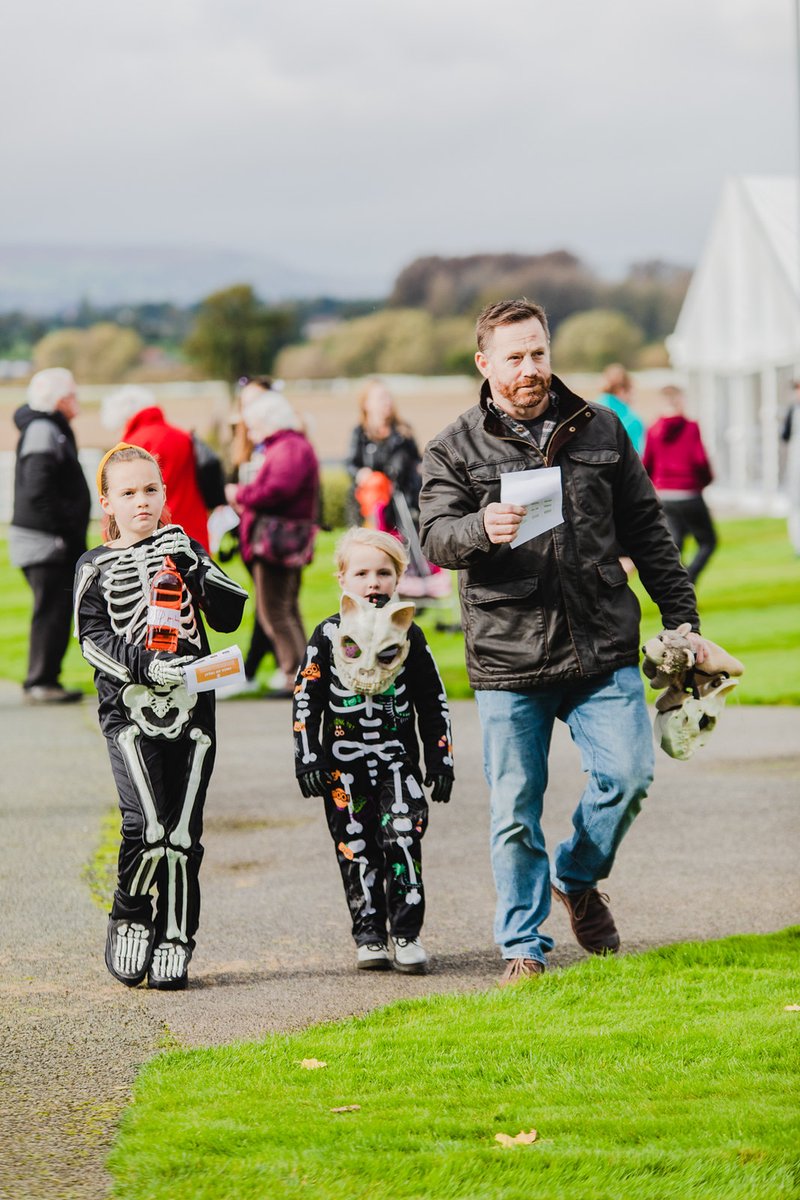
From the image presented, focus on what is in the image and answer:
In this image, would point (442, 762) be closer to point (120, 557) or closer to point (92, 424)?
point (120, 557)

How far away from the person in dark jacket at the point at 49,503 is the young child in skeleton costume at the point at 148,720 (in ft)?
18.3

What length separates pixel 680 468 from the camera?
48.4 ft

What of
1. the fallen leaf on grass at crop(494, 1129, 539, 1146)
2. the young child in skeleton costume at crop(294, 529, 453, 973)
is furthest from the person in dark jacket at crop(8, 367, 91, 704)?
the fallen leaf on grass at crop(494, 1129, 539, 1146)

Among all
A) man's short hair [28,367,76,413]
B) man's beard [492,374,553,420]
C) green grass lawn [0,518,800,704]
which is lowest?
green grass lawn [0,518,800,704]

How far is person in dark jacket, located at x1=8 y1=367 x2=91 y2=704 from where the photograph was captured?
34.8ft

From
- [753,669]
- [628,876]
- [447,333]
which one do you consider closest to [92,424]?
[447,333]

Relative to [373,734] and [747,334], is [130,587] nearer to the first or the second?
[373,734]

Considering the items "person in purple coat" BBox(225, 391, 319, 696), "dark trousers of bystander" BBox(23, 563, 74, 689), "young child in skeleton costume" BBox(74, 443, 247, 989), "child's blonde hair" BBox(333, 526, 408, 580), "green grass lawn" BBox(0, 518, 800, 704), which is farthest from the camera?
"green grass lawn" BBox(0, 518, 800, 704)

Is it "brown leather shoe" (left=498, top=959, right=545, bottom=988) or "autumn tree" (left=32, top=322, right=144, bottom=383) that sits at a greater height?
"autumn tree" (left=32, top=322, right=144, bottom=383)

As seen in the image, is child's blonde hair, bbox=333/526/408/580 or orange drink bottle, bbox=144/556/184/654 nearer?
orange drink bottle, bbox=144/556/184/654

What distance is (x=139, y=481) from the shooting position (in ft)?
16.6

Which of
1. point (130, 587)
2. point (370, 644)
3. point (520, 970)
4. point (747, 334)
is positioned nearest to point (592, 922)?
point (520, 970)

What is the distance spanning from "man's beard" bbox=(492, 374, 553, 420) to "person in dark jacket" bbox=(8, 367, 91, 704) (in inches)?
237

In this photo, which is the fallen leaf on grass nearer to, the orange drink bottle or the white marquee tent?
the orange drink bottle
